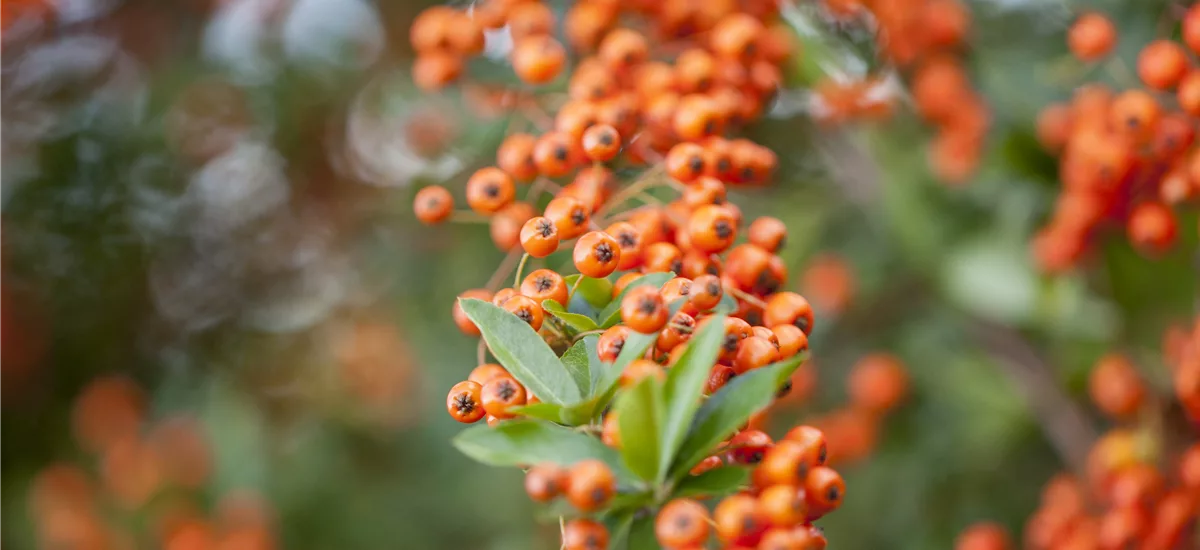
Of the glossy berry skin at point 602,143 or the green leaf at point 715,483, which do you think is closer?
the green leaf at point 715,483

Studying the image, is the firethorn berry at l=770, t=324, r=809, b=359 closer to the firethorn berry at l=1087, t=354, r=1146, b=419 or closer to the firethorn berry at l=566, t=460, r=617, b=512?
the firethorn berry at l=566, t=460, r=617, b=512

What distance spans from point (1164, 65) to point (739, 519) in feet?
4.85

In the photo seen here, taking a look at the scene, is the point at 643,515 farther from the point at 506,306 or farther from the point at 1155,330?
the point at 1155,330

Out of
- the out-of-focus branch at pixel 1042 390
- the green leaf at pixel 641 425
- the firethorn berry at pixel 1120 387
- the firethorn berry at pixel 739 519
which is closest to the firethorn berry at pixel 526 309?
the green leaf at pixel 641 425

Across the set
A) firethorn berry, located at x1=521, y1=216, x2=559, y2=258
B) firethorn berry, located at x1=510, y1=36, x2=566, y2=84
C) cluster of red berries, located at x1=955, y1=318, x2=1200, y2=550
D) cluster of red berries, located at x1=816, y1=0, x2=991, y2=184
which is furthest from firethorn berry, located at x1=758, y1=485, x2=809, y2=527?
cluster of red berries, located at x1=816, y1=0, x2=991, y2=184

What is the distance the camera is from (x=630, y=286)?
1.14m

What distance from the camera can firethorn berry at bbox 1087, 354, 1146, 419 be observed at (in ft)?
7.72

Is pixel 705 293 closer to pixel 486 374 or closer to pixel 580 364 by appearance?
pixel 580 364

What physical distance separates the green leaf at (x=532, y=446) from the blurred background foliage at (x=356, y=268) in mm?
1386

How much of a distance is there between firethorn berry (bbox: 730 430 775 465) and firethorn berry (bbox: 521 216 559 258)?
0.35 metres

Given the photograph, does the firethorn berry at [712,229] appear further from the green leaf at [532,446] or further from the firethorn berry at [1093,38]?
the firethorn berry at [1093,38]

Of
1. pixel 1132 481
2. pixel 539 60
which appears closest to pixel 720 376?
pixel 539 60

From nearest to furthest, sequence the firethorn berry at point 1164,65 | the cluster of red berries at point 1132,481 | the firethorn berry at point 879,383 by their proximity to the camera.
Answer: the firethorn berry at point 1164,65
the cluster of red berries at point 1132,481
the firethorn berry at point 879,383

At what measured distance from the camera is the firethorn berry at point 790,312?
4.01 ft
